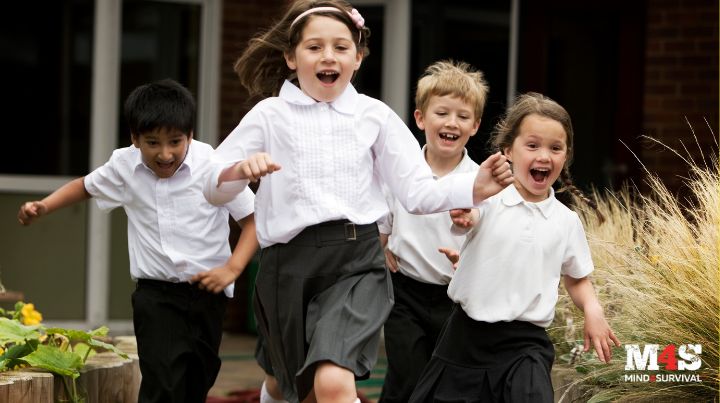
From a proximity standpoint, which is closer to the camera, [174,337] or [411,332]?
[174,337]

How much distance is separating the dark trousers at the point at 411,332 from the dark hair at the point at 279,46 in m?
1.04

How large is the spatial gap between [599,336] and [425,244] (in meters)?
1.03

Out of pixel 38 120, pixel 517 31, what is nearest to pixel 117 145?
pixel 38 120

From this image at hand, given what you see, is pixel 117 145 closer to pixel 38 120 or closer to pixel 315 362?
pixel 38 120

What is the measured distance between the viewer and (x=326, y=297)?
4188mm

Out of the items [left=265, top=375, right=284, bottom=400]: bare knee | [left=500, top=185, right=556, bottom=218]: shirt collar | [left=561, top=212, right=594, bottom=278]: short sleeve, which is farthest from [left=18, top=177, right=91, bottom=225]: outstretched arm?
[left=561, top=212, right=594, bottom=278]: short sleeve

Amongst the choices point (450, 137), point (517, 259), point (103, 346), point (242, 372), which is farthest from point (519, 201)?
point (242, 372)

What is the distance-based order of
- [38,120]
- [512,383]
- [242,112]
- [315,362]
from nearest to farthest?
[315,362], [512,383], [38,120], [242,112]

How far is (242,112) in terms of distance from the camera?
962cm

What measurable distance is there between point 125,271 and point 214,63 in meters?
1.69

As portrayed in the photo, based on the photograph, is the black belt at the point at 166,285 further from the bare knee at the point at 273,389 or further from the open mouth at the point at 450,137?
the open mouth at the point at 450,137

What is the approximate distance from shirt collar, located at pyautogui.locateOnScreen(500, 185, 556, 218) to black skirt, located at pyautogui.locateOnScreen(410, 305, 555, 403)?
0.41 metres

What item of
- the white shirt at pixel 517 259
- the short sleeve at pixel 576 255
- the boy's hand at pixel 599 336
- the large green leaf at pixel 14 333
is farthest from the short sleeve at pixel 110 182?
the boy's hand at pixel 599 336

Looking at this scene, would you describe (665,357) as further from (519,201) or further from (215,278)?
(215,278)
